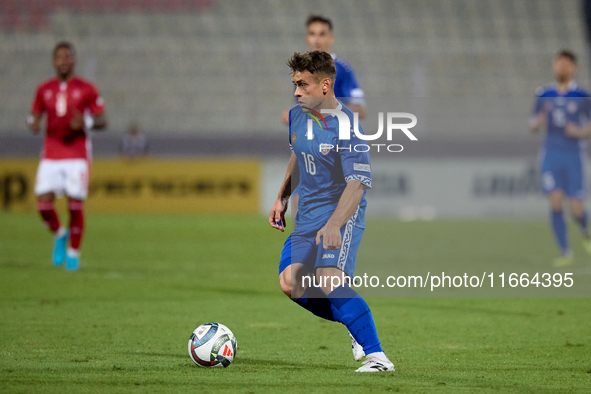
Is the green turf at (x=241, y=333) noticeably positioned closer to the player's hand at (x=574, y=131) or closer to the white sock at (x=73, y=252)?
the white sock at (x=73, y=252)

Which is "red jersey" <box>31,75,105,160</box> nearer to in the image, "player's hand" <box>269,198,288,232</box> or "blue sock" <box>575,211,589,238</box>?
"player's hand" <box>269,198,288,232</box>

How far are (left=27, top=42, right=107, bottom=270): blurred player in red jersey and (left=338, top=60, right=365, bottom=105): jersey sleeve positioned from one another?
3.02m

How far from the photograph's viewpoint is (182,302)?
691cm

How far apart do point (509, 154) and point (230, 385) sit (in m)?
14.6

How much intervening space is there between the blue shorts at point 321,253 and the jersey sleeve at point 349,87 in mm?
2892

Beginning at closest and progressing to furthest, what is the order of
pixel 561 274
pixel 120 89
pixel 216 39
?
pixel 561 274 < pixel 120 89 < pixel 216 39

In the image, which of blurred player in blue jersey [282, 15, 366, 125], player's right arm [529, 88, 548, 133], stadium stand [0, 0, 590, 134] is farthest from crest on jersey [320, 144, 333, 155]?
stadium stand [0, 0, 590, 134]

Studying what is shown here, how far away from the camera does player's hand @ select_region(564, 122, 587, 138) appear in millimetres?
10188

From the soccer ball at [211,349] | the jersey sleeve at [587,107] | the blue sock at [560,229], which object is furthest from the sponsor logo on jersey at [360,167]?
the jersey sleeve at [587,107]

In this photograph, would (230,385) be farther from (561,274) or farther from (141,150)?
(141,150)

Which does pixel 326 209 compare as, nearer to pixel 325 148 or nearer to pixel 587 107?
pixel 325 148

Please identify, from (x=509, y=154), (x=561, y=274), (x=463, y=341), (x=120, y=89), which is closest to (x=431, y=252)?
(x=561, y=274)

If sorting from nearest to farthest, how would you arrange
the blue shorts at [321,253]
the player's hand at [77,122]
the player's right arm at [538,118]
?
the blue shorts at [321,253] < the player's hand at [77,122] < the player's right arm at [538,118]

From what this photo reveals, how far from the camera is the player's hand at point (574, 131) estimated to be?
10188 millimetres
